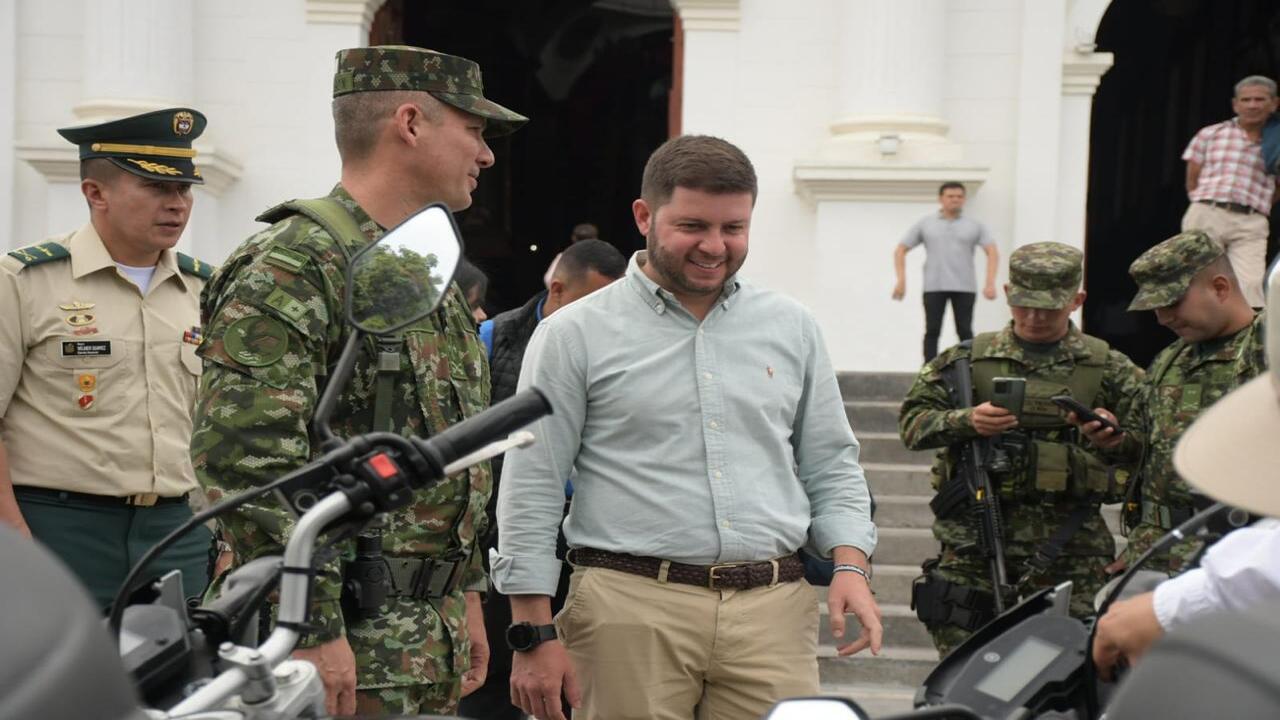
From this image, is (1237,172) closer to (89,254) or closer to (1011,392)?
(1011,392)

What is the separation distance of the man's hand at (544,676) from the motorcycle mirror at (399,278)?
134 centimetres

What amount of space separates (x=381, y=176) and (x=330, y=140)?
8.89 metres

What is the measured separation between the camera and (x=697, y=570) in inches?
121

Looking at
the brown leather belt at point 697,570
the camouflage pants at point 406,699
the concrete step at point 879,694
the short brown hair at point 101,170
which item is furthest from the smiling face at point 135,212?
the concrete step at point 879,694

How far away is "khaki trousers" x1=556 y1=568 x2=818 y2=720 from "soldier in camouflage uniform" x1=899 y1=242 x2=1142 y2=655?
233 centimetres

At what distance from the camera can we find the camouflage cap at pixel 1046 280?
17.5 feet

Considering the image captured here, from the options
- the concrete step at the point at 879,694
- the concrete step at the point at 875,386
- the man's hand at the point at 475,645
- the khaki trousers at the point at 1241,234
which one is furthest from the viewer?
the khaki trousers at the point at 1241,234

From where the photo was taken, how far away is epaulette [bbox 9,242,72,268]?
412 cm

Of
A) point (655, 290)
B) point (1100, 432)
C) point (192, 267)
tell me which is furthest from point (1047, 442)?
point (192, 267)

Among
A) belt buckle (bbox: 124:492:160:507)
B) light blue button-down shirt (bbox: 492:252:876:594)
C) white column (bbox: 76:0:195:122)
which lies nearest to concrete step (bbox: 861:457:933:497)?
belt buckle (bbox: 124:492:160:507)

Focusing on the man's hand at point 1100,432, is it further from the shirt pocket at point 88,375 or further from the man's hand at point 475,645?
the shirt pocket at point 88,375

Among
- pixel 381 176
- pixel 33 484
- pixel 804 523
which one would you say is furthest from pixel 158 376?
pixel 804 523

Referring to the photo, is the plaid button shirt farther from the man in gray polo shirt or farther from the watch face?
the watch face

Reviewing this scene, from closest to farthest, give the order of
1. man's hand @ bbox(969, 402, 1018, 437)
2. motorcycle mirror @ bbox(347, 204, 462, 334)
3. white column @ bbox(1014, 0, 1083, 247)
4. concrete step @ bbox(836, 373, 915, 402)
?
motorcycle mirror @ bbox(347, 204, 462, 334)
man's hand @ bbox(969, 402, 1018, 437)
concrete step @ bbox(836, 373, 915, 402)
white column @ bbox(1014, 0, 1083, 247)
